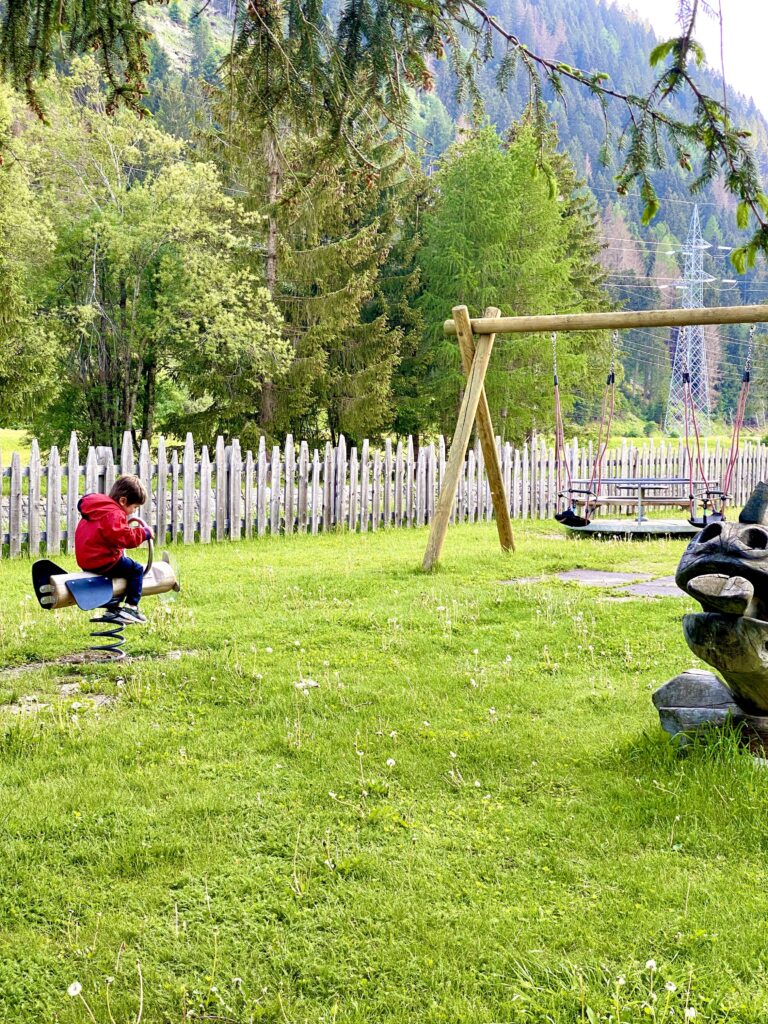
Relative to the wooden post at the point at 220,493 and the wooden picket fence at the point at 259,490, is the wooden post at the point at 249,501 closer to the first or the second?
the wooden picket fence at the point at 259,490

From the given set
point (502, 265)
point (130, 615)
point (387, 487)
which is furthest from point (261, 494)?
point (502, 265)

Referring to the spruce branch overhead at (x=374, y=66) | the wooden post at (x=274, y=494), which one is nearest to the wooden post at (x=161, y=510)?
the wooden post at (x=274, y=494)

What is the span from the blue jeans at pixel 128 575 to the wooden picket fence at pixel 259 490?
216 inches

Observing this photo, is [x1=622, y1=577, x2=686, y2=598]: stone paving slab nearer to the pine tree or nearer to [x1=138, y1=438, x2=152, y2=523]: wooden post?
[x1=138, y1=438, x2=152, y2=523]: wooden post

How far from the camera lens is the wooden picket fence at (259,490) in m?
11.0

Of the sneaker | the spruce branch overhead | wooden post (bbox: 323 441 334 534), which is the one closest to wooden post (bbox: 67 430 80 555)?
wooden post (bbox: 323 441 334 534)

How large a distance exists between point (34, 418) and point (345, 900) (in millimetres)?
21586

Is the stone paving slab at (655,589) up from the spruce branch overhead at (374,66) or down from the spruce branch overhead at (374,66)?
down

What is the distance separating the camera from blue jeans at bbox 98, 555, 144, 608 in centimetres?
540

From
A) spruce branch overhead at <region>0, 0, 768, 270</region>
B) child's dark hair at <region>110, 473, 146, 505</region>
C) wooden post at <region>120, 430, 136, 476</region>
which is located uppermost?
spruce branch overhead at <region>0, 0, 768, 270</region>

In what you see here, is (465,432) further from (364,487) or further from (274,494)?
(364,487)

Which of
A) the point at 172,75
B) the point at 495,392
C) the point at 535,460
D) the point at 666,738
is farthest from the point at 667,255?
the point at 666,738

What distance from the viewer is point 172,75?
5659 cm

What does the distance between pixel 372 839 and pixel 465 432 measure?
21.7 ft
